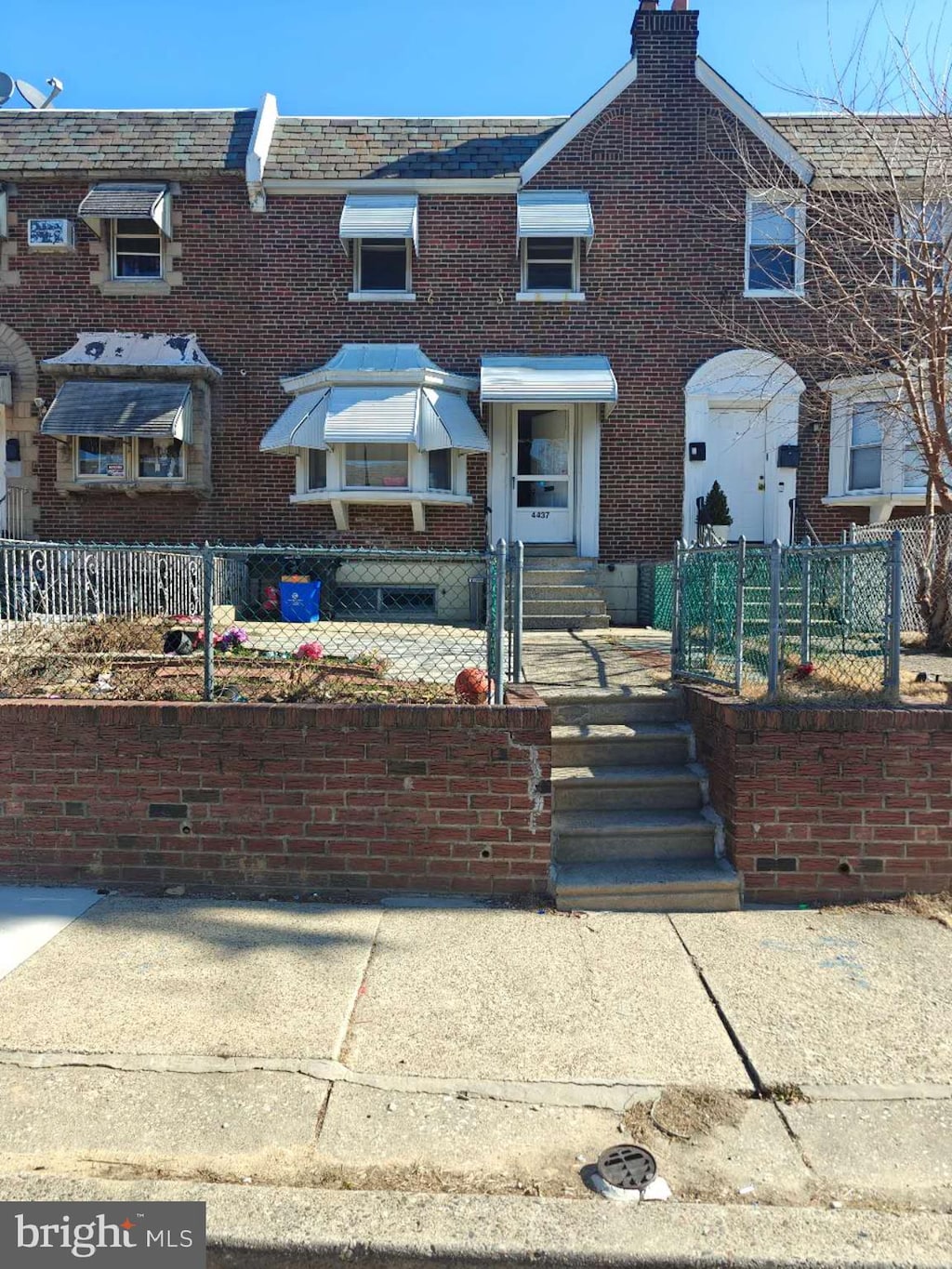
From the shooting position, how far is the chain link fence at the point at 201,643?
499 centimetres

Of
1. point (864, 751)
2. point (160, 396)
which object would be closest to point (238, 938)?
point (864, 751)

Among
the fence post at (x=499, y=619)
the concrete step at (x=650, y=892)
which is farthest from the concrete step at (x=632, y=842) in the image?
the fence post at (x=499, y=619)

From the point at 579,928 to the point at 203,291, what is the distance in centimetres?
1093

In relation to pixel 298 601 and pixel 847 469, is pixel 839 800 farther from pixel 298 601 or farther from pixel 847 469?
pixel 847 469

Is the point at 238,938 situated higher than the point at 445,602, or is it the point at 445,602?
the point at 445,602

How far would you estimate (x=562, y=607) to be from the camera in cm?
1061

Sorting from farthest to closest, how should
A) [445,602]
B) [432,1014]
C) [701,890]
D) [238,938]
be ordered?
[445,602], [701,890], [238,938], [432,1014]

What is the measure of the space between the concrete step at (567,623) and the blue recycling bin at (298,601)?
108 inches

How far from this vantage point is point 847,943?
13.7 ft

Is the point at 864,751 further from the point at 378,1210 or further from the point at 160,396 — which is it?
the point at 160,396

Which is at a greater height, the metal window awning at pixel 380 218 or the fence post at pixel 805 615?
the metal window awning at pixel 380 218

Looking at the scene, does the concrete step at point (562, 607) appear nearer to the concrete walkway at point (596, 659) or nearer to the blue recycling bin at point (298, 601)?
the concrete walkway at point (596, 659)

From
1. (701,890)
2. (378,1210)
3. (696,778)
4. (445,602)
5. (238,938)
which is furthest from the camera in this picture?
(445,602)

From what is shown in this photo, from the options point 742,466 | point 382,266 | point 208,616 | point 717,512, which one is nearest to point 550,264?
point 382,266
